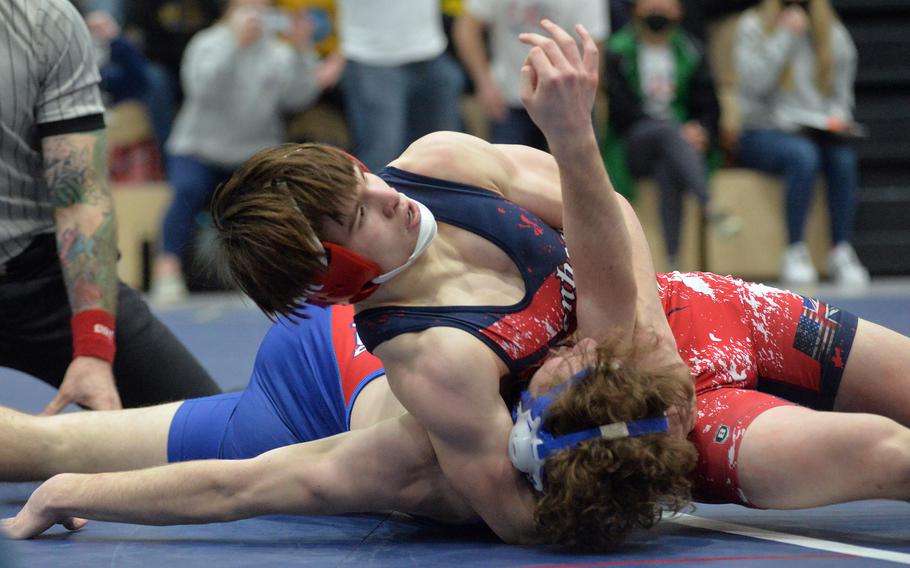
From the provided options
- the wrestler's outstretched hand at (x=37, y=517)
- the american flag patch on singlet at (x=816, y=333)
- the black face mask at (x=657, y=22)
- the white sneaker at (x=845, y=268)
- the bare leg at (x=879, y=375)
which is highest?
the black face mask at (x=657, y=22)

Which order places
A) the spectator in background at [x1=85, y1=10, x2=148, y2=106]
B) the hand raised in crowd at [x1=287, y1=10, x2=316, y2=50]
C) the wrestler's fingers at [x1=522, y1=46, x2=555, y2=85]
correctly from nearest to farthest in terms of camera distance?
the wrestler's fingers at [x1=522, y1=46, x2=555, y2=85], the spectator in background at [x1=85, y1=10, x2=148, y2=106], the hand raised in crowd at [x1=287, y1=10, x2=316, y2=50]

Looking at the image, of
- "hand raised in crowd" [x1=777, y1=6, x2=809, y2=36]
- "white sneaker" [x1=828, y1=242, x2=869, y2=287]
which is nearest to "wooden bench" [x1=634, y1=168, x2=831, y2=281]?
"white sneaker" [x1=828, y1=242, x2=869, y2=287]

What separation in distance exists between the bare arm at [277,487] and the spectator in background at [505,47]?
14.9ft

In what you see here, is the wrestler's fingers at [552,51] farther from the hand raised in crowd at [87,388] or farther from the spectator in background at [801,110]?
the spectator in background at [801,110]

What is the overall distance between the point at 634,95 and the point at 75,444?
4.86 meters

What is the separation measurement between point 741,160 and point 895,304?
167 cm

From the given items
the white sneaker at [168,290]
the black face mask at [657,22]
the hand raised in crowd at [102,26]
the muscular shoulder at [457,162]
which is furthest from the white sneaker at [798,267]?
the muscular shoulder at [457,162]

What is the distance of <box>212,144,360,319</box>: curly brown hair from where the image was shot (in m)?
2.35

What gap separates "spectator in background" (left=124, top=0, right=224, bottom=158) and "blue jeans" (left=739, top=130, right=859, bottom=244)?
3.24 m

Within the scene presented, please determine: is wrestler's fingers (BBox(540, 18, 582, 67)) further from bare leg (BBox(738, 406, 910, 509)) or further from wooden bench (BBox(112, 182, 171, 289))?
wooden bench (BBox(112, 182, 171, 289))

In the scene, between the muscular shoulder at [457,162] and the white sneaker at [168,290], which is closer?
the muscular shoulder at [457,162]

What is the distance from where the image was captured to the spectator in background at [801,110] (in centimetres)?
745

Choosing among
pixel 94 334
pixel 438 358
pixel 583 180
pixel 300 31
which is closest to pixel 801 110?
pixel 300 31

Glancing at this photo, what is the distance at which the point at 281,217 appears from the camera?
2.34 m
